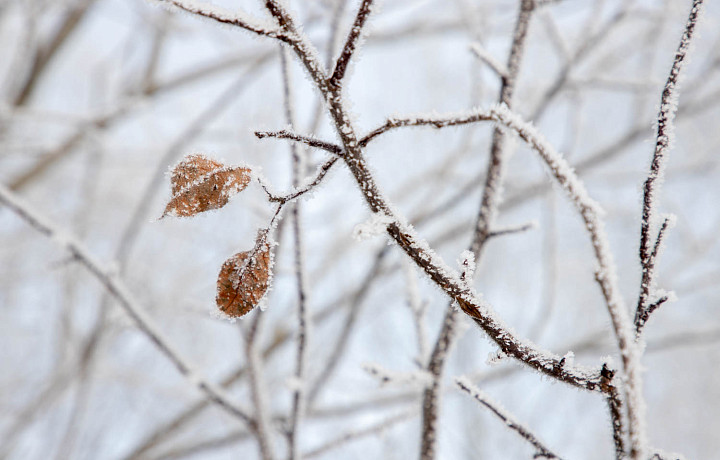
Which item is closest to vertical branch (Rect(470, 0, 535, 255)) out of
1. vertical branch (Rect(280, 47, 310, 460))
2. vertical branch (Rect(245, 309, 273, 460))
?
vertical branch (Rect(280, 47, 310, 460))

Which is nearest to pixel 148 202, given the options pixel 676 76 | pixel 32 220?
pixel 32 220

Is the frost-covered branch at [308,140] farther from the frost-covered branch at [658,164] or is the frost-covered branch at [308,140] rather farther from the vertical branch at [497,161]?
the vertical branch at [497,161]

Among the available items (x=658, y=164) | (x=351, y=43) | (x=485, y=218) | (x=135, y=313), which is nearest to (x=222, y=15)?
(x=351, y=43)

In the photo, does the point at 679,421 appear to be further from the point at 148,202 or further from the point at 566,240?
the point at 148,202

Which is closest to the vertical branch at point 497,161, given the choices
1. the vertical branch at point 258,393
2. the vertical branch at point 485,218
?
the vertical branch at point 485,218

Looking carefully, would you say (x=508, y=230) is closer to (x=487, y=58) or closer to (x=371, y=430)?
(x=487, y=58)

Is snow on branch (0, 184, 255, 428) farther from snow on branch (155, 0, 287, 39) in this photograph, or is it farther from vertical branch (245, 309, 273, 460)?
snow on branch (155, 0, 287, 39)
